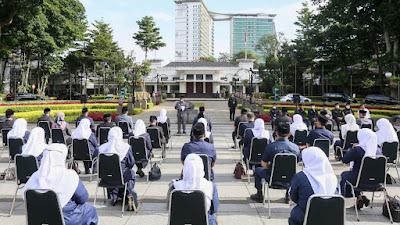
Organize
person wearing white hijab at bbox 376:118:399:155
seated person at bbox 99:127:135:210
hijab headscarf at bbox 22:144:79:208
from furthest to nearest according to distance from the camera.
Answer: person wearing white hijab at bbox 376:118:399:155, seated person at bbox 99:127:135:210, hijab headscarf at bbox 22:144:79:208

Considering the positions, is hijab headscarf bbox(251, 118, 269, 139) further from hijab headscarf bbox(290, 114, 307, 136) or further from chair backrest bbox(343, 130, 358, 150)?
chair backrest bbox(343, 130, 358, 150)

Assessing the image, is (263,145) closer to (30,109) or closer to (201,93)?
(30,109)

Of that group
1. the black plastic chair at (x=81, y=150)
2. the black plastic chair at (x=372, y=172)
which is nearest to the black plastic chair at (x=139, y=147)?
the black plastic chair at (x=81, y=150)

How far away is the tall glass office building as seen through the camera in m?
158

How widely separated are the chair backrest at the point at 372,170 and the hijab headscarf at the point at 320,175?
6.34 ft

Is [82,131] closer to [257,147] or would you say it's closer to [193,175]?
[257,147]

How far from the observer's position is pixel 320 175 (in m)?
3.46

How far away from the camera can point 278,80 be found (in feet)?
179

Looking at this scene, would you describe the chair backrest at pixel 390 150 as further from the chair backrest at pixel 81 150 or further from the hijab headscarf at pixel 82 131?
the hijab headscarf at pixel 82 131

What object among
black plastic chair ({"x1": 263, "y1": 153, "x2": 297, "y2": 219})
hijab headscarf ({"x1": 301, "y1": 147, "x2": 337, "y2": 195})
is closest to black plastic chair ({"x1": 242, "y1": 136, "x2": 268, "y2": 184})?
black plastic chair ({"x1": 263, "y1": 153, "x2": 297, "y2": 219})

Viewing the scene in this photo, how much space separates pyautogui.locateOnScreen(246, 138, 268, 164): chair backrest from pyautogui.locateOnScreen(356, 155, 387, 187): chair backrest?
2183mm

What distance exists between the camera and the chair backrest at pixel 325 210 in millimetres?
3215

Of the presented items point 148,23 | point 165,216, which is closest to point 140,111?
point 165,216

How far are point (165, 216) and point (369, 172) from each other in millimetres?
3457
